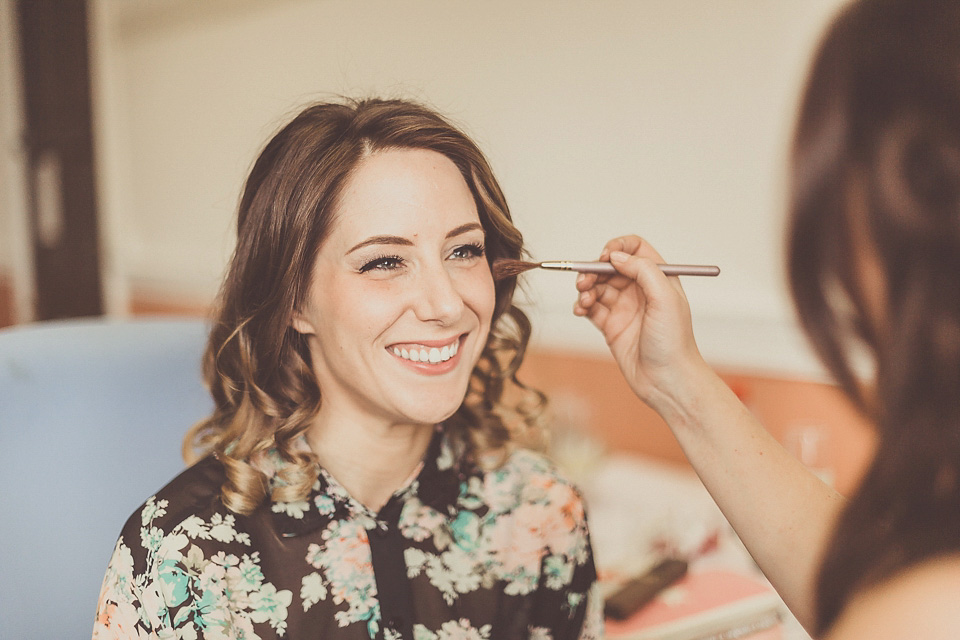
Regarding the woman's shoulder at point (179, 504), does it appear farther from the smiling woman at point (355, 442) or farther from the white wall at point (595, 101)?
the white wall at point (595, 101)

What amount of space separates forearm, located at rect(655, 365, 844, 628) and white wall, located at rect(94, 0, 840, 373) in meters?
0.48

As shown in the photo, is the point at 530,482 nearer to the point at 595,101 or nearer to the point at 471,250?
the point at 471,250

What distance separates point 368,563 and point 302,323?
0.34 metres

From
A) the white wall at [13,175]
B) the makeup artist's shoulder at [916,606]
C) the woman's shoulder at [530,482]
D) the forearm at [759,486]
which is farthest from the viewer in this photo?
the white wall at [13,175]

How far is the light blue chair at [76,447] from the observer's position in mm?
1072

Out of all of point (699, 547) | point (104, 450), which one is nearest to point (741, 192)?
point (699, 547)

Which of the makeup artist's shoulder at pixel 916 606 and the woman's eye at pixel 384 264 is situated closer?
the makeup artist's shoulder at pixel 916 606

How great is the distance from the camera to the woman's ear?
1077 mm

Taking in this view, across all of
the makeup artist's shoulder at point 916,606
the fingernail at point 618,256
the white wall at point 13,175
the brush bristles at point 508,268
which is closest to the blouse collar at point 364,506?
the brush bristles at point 508,268

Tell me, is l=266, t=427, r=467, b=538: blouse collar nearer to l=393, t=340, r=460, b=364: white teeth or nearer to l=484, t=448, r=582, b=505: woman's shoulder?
l=484, t=448, r=582, b=505: woman's shoulder

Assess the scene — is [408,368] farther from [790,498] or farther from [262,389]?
[790,498]

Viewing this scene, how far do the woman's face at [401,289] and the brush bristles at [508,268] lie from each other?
72mm

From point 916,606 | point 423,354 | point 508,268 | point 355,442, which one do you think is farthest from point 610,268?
point 916,606

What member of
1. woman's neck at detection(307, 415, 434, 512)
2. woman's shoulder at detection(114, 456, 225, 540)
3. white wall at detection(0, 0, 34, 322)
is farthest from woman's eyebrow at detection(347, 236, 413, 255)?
white wall at detection(0, 0, 34, 322)
